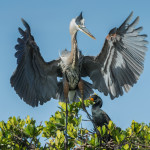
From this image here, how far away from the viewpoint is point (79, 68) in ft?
23.8

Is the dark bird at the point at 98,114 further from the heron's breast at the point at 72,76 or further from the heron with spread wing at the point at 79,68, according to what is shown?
Result: the heron's breast at the point at 72,76

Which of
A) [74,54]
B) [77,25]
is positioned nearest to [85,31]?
[77,25]

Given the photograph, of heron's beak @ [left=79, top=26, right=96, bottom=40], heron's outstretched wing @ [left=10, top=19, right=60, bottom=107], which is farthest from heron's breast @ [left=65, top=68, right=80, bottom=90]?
heron's beak @ [left=79, top=26, right=96, bottom=40]

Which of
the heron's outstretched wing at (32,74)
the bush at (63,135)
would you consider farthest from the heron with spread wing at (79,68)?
the bush at (63,135)

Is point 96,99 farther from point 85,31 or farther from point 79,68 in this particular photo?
point 85,31

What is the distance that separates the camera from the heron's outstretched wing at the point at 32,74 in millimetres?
6668

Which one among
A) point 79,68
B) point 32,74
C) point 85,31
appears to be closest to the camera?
point 85,31

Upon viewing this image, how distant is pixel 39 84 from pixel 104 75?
1.27 metres

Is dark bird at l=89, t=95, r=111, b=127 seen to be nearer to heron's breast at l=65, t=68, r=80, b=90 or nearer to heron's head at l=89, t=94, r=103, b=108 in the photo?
heron's head at l=89, t=94, r=103, b=108

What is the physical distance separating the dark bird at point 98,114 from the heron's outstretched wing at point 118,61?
0.23 m

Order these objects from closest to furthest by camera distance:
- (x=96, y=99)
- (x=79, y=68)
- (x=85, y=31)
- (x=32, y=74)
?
(x=85, y=31)
(x=32, y=74)
(x=79, y=68)
(x=96, y=99)

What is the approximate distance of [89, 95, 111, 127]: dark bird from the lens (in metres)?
7.24

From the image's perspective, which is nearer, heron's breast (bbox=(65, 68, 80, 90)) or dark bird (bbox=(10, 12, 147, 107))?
dark bird (bbox=(10, 12, 147, 107))

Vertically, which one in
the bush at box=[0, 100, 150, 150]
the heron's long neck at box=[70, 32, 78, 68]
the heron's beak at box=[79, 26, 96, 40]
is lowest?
the bush at box=[0, 100, 150, 150]
